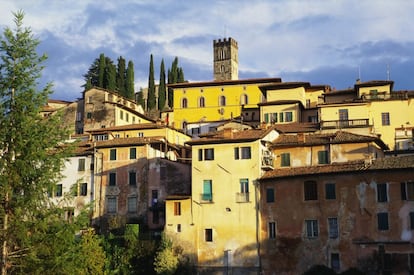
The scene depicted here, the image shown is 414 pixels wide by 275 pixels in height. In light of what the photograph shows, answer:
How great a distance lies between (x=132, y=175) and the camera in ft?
185

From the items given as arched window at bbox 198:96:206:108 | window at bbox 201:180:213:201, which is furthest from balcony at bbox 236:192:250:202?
arched window at bbox 198:96:206:108

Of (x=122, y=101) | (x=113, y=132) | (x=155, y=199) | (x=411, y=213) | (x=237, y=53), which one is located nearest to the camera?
(x=411, y=213)

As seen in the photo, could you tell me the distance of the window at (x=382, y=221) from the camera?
43959 millimetres

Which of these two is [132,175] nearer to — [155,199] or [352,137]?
[155,199]

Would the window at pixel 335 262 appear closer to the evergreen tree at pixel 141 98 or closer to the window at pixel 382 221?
the window at pixel 382 221

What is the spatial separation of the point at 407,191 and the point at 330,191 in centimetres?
528

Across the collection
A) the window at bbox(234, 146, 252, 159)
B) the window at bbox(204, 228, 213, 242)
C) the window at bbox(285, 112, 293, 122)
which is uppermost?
the window at bbox(285, 112, 293, 122)

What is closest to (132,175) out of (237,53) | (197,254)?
(197,254)

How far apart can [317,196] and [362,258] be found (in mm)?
5288

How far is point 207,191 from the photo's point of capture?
164 feet

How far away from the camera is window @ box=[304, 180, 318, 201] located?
4649 cm

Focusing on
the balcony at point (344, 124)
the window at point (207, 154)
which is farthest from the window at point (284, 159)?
the balcony at point (344, 124)

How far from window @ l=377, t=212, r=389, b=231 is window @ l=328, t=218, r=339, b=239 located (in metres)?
2.95

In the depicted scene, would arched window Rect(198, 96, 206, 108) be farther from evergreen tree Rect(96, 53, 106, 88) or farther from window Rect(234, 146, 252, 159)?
window Rect(234, 146, 252, 159)
